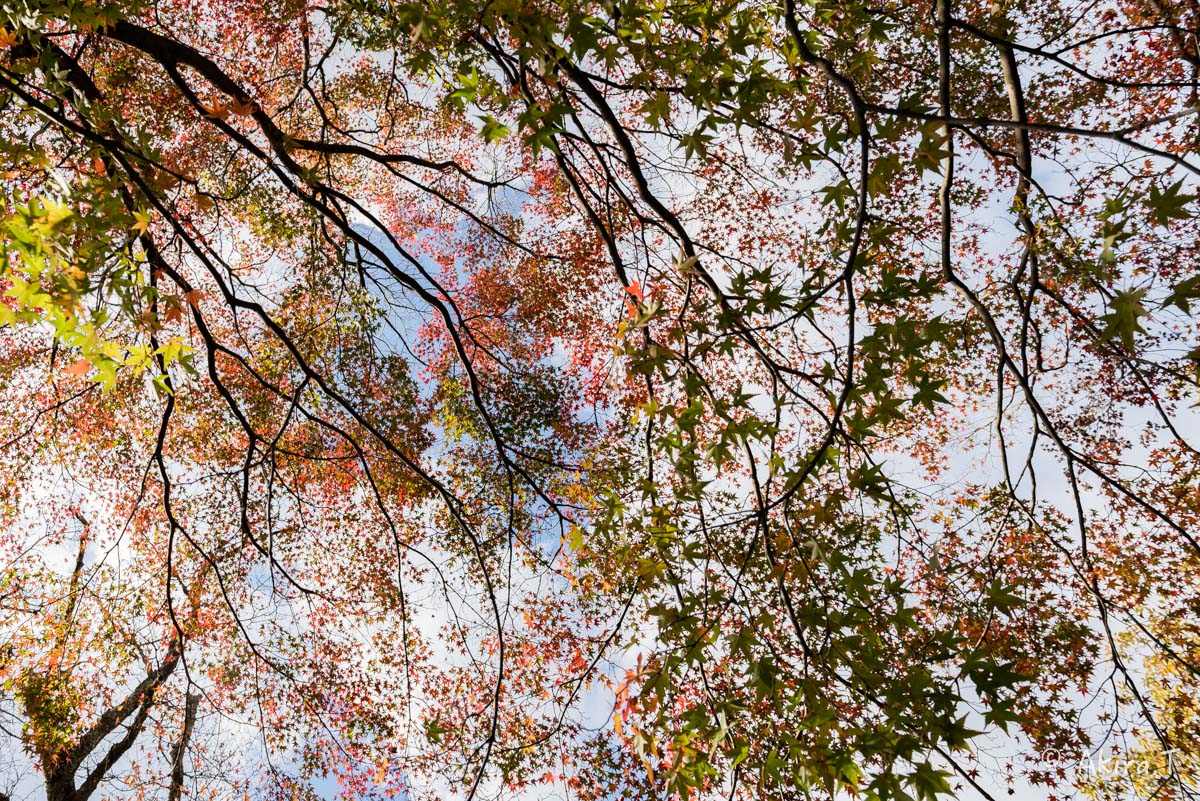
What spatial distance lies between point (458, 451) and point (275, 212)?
3307mm

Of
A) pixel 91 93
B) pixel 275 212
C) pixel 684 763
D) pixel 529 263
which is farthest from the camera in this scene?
pixel 529 263

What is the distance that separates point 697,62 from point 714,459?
129cm

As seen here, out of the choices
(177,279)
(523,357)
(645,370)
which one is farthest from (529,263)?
(645,370)

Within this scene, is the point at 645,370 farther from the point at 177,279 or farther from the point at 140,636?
the point at 140,636

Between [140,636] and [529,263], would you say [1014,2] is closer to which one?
[529,263]

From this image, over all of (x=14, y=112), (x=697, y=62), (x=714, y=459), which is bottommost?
(x=714, y=459)

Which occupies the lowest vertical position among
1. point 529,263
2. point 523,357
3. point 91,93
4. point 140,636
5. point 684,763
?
point 140,636

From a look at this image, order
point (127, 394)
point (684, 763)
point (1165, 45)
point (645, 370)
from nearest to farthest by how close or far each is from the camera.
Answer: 1. point (684, 763)
2. point (645, 370)
3. point (1165, 45)
4. point (127, 394)

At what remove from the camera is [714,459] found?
6.51ft

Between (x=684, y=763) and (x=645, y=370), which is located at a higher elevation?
(x=645, y=370)

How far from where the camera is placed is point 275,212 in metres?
6.12

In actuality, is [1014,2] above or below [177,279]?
above

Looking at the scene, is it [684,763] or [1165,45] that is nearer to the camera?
[684,763]

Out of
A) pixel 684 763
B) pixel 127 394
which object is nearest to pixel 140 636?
pixel 127 394
